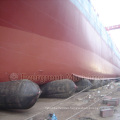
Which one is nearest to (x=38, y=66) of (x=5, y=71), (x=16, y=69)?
(x=16, y=69)

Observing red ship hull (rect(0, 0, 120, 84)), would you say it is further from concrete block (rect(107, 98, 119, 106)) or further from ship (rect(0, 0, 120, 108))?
concrete block (rect(107, 98, 119, 106))

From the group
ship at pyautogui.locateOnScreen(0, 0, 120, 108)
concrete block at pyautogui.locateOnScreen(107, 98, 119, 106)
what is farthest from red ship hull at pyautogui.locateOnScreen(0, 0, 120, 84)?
concrete block at pyautogui.locateOnScreen(107, 98, 119, 106)

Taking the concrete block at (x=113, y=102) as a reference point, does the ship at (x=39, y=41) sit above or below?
above

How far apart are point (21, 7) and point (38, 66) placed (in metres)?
1.63

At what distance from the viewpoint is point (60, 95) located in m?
4.63

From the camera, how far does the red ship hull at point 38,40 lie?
3664 mm

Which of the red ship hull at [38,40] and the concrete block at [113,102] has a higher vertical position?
the red ship hull at [38,40]

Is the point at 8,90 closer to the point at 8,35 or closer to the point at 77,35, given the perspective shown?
the point at 8,35

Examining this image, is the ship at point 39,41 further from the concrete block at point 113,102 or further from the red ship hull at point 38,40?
the concrete block at point 113,102

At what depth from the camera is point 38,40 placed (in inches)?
167

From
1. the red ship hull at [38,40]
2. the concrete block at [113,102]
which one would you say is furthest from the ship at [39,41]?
the concrete block at [113,102]

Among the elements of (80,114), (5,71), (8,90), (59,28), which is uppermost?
(59,28)

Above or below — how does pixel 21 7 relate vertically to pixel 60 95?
above

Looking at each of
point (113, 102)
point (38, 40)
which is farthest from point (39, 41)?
point (113, 102)
